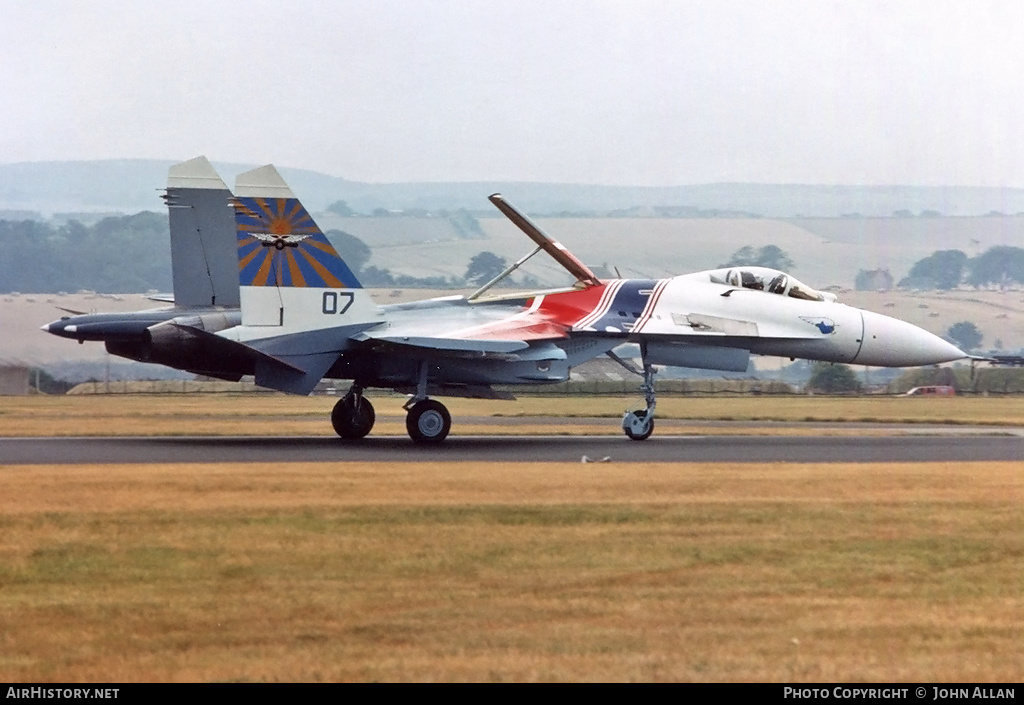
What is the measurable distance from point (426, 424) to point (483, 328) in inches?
72.2

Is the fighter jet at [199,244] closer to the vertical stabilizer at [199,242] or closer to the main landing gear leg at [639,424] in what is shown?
the vertical stabilizer at [199,242]

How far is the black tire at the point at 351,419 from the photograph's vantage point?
25000mm

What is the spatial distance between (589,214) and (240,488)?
81.1m

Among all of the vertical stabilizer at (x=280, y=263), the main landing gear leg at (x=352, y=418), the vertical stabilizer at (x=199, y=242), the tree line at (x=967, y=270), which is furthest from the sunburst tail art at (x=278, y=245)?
the tree line at (x=967, y=270)

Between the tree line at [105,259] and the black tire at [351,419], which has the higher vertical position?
the tree line at [105,259]

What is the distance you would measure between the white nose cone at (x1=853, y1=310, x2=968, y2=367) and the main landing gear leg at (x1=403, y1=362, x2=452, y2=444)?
26.1 feet

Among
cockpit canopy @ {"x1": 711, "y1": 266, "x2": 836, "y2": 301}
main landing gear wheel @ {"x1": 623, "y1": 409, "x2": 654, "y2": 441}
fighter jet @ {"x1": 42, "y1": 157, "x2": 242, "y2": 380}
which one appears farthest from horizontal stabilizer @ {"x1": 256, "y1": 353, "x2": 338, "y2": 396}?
cockpit canopy @ {"x1": 711, "y1": 266, "x2": 836, "y2": 301}

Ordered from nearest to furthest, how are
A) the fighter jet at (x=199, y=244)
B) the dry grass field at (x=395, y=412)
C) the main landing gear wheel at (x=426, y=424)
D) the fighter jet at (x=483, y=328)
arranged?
the fighter jet at (x=483, y=328), the main landing gear wheel at (x=426, y=424), the fighter jet at (x=199, y=244), the dry grass field at (x=395, y=412)

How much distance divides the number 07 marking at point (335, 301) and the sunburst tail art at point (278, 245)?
0.16m

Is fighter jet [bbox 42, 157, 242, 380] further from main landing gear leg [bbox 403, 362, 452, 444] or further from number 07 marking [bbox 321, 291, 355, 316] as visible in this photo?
main landing gear leg [bbox 403, 362, 452, 444]

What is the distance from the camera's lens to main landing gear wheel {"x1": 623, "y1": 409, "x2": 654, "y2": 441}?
25.4m

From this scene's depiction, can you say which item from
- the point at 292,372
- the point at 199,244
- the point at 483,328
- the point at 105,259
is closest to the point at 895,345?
the point at 483,328

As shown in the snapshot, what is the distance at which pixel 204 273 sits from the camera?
1085 inches

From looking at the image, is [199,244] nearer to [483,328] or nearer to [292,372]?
[292,372]
